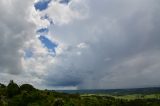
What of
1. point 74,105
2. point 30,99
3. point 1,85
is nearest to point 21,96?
point 30,99

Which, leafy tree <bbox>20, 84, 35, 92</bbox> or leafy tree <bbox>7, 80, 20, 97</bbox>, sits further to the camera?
leafy tree <bbox>20, 84, 35, 92</bbox>

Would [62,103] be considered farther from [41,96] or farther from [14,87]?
[14,87]

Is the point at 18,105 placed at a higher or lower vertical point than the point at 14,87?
lower

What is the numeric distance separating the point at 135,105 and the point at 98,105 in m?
27.5

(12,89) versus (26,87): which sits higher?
(26,87)

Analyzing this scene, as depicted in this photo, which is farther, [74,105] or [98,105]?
[98,105]

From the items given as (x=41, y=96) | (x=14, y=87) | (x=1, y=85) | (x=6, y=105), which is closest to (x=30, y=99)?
(x=41, y=96)

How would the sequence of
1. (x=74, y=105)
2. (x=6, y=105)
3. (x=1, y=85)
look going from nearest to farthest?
(x=6, y=105)
(x=74, y=105)
(x=1, y=85)

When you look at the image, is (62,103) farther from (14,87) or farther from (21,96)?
(14,87)

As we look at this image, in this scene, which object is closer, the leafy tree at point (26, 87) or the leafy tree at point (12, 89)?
the leafy tree at point (12, 89)

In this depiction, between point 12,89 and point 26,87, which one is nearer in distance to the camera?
point 12,89

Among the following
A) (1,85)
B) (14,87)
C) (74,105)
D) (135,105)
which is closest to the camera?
(74,105)

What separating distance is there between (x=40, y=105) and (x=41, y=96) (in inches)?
347

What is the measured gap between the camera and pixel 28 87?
147m
